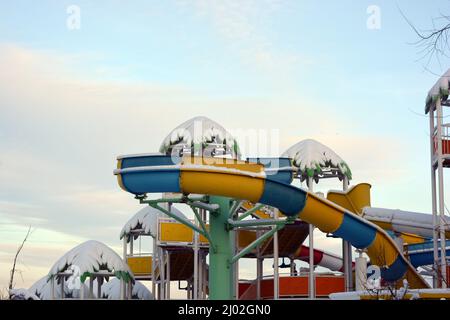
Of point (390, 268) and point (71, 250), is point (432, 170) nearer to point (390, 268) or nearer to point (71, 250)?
point (390, 268)

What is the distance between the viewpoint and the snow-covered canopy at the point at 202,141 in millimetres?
25609

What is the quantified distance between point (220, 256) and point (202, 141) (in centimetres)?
477

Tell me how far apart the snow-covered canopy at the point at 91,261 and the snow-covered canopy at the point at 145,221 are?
4.41ft

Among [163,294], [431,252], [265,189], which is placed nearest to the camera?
[265,189]

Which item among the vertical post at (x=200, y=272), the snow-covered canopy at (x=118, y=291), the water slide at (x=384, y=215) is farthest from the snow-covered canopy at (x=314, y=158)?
the snow-covered canopy at (x=118, y=291)

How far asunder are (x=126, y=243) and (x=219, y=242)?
12.5 m

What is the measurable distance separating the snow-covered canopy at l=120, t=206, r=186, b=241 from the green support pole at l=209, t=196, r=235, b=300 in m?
10.0

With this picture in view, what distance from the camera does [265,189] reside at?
2017 cm

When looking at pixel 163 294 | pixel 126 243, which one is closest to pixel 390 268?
pixel 163 294

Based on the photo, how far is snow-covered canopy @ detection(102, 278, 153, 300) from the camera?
37.7 m

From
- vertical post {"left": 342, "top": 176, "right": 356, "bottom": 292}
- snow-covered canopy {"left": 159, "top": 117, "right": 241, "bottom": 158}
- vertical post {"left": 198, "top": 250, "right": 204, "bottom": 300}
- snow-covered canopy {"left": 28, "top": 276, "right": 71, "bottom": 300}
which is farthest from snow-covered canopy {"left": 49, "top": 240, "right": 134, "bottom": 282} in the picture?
vertical post {"left": 342, "top": 176, "right": 356, "bottom": 292}
